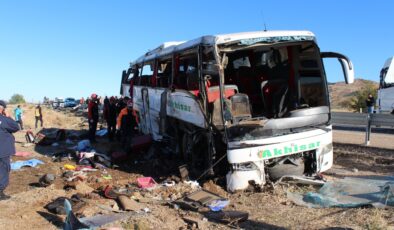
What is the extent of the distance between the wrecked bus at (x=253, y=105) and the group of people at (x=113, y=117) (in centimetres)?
447

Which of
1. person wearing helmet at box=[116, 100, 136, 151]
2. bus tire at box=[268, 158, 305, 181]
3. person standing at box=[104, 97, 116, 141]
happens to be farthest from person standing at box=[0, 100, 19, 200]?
person standing at box=[104, 97, 116, 141]

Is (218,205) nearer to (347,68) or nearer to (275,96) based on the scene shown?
(275,96)

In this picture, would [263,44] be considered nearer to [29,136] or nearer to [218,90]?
[218,90]

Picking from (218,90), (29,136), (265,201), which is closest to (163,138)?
(218,90)

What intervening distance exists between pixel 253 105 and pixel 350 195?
298 centimetres

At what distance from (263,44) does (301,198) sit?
264 cm

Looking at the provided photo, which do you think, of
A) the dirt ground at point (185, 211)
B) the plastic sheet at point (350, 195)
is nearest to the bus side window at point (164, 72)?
the dirt ground at point (185, 211)

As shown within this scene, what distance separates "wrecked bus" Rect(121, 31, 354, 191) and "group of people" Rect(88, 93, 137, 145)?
447cm

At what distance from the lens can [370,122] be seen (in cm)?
1312

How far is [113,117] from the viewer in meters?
17.1

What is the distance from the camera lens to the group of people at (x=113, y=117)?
14.8 metres

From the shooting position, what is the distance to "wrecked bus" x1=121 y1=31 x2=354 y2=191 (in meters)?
7.65

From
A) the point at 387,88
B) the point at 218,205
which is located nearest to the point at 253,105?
the point at 218,205

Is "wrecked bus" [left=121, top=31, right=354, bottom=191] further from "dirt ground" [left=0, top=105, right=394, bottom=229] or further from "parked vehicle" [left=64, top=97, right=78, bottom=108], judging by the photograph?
"parked vehicle" [left=64, top=97, right=78, bottom=108]
